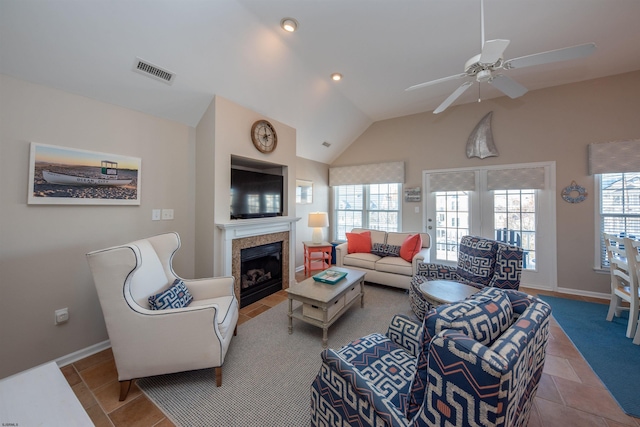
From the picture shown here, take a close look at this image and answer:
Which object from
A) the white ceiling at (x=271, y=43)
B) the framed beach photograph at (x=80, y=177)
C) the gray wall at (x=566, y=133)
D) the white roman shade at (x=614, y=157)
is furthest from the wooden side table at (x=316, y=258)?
the white roman shade at (x=614, y=157)

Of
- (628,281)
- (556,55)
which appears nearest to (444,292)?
(628,281)

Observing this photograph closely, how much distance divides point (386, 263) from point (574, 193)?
2.94m

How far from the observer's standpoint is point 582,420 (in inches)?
57.0

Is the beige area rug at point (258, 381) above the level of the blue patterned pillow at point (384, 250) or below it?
below

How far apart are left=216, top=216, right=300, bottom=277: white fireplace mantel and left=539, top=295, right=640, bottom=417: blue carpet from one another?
340 centimetres

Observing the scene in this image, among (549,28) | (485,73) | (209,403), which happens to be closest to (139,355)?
(209,403)

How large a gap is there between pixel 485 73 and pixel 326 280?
2.40 m

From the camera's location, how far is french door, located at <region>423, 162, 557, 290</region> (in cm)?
358

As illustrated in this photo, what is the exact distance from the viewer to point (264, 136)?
3.27 metres

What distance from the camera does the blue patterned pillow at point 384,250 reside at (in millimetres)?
3891

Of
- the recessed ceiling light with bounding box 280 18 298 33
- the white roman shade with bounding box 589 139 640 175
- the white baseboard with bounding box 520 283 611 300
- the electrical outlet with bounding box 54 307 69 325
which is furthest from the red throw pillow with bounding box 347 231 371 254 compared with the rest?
the electrical outlet with bounding box 54 307 69 325

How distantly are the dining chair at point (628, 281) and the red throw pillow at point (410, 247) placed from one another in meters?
2.00

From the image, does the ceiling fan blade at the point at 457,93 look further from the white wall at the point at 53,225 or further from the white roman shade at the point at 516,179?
the white wall at the point at 53,225

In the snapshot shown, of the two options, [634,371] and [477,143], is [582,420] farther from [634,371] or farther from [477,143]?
[477,143]
